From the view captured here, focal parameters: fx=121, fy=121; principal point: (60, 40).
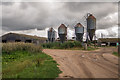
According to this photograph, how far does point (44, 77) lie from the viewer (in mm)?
5836

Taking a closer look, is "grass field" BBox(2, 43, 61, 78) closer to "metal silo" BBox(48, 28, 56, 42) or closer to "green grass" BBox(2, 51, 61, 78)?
"green grass" BBox(2, 51, 61, 78)

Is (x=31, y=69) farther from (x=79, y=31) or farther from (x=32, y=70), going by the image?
(x=79, y=31)

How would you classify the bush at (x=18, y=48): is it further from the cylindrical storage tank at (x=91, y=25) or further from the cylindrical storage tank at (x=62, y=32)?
the cylindrical storage tank at (x=62, y=32)

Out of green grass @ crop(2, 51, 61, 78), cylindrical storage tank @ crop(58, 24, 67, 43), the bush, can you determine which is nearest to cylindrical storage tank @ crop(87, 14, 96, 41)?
cylindrical storage tank @ crop(58, 24, 67, 43)

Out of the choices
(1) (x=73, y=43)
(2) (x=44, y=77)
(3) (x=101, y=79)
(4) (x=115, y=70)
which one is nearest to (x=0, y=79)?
(2) (x=44, y=77)

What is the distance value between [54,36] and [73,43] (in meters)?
24.1

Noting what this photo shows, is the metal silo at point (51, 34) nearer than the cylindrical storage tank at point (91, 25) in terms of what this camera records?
No

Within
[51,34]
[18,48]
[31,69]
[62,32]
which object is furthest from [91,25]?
[31,69]

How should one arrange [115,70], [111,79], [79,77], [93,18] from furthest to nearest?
1. [93,18]
2. [115,70]
3. [79,77]
4. [111,79]

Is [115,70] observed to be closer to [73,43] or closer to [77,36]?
[73,43]

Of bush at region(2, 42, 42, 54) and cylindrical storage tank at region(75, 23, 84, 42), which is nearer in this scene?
bush at region(2, 42, 42, 54)

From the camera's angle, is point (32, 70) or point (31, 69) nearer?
point (32, 70)

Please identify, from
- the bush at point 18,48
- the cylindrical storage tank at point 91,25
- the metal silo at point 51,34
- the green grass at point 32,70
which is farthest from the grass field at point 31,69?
the metal silo at point 51,34

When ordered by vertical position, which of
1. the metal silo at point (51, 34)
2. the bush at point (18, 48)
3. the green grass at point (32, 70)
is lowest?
the green grass at point (32, 70)
